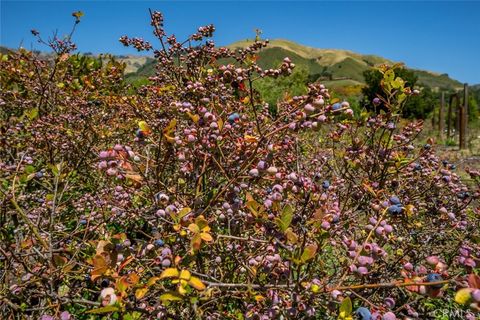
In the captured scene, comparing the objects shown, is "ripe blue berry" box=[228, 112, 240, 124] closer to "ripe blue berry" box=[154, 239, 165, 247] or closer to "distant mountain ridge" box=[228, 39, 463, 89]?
"ripe blue berry" box=[154, 239, 165, 247]

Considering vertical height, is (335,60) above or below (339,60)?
above

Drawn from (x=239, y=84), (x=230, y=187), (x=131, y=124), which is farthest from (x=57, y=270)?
(x=131, y=124)

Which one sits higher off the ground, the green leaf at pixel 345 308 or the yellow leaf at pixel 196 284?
the yellow leaf at pixel 196 284

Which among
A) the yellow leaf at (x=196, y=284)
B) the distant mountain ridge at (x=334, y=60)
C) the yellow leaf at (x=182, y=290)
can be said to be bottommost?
the yellow leaf at (x=182, y=290)

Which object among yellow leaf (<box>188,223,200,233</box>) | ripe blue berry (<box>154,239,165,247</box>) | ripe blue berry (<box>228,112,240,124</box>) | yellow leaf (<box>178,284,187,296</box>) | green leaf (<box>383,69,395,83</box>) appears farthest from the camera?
green leaf (<box>383,69,395,83</box>)

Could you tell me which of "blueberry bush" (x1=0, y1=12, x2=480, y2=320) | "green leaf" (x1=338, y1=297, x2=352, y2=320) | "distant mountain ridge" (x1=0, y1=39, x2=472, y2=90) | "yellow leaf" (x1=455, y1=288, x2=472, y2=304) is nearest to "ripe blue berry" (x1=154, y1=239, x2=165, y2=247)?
"blueberry bush" (x1=0, y1=12, x2=480, y2=320)

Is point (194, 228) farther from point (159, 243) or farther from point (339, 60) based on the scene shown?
point (339, 60)

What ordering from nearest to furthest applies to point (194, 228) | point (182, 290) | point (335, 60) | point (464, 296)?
1. point (464, 296)
2. point (182, 290)
3. point (194, 228)
4. point (335, 60)

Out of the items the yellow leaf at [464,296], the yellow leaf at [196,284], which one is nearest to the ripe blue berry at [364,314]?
the yellow leaf at [464,296]

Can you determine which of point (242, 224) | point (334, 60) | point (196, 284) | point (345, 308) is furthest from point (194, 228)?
point (334, 60)

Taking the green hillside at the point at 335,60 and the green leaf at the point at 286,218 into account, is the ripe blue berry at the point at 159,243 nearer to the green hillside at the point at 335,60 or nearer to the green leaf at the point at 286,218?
the green leaf at the point at 286,218

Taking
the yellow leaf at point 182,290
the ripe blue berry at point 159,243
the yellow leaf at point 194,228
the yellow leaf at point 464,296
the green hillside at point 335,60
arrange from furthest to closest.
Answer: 1. the green hillside at point 335,60
2. the ripe blue berry at point 159,243
3. the yellow leaf at point 194,228
4. the yellow leaf at point 182,290
5. the yellow leaf at point 464,296

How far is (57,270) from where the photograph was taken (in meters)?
1.52

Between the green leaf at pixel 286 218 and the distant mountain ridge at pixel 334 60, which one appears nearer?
the green leaf at pixel 286 218
